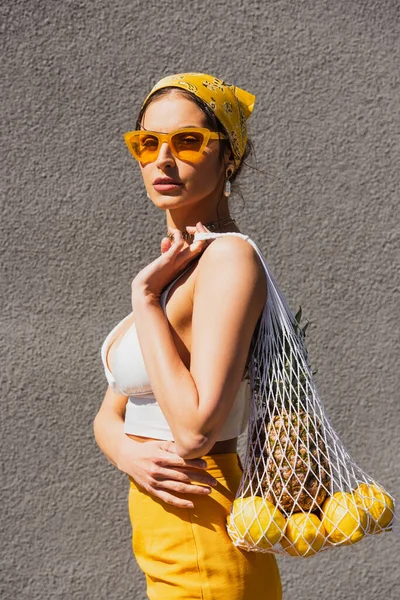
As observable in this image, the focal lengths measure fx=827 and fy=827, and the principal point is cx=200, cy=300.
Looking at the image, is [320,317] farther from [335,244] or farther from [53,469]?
[53,469]

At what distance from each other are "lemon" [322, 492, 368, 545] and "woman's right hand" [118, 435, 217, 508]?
28cm

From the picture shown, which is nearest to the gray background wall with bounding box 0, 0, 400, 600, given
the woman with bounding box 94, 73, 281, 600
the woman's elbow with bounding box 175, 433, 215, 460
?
the woman with bounding box 94, 73, 281, 600

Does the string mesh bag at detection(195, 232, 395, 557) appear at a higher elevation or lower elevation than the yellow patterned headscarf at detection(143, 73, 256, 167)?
lower

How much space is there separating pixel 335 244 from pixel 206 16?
106cm

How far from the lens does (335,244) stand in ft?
11.2

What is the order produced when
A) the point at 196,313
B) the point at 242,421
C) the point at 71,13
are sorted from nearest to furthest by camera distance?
1. the point at 196,313
2. the point at 242,421
3. the point at 71,13

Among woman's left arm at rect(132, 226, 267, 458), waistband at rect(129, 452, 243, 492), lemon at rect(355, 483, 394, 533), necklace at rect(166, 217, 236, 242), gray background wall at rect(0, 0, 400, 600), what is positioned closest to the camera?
woman's left arm at rect(132, 226, 267, 458)

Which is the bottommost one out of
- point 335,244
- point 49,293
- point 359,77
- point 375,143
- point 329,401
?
point 329,401

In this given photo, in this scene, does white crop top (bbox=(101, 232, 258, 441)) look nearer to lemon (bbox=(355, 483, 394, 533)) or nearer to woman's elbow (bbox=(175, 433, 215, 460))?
woman's elbow (bbox=(175, 433, 215, 460))

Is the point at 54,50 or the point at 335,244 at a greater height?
the point at 54,50

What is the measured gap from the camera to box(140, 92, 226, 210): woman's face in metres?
2.02

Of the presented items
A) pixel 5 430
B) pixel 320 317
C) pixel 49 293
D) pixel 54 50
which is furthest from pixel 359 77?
pixel 5 430

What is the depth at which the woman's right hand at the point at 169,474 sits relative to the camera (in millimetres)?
1948

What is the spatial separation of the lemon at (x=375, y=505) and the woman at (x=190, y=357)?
0.30 metres
